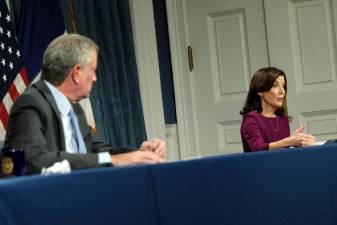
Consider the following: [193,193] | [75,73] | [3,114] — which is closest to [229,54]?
[3,114]

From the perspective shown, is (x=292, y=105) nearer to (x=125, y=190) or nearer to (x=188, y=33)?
(x=188, y=33)

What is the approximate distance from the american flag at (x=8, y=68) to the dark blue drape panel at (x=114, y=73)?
2.03 feet

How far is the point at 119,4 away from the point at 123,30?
18 centimetres

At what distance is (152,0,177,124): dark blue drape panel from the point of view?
4.91 meters

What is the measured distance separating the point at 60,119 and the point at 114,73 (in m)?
2.07

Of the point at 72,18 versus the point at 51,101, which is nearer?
the point at 51,101

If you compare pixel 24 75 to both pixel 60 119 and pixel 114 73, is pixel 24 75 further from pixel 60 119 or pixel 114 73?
pixel 60 119


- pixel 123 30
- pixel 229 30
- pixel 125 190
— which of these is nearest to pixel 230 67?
pixel 229 30

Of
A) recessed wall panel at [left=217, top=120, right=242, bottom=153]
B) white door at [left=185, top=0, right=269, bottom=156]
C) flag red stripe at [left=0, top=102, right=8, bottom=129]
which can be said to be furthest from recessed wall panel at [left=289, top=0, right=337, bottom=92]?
flag red stripe at [left=0, top=102, right=8, bottom=129]

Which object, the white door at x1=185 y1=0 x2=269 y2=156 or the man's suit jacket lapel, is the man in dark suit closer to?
the man's suit jacket lapel

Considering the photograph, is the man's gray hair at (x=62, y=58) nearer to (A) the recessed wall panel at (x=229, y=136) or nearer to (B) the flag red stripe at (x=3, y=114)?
(B) the flag red stripe at (x=3, y=114)

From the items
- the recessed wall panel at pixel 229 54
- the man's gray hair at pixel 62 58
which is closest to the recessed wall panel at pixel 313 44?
the recessed wall panel at pixel 229 54

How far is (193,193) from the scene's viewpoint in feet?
5.83

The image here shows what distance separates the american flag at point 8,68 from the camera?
3.43 metres
